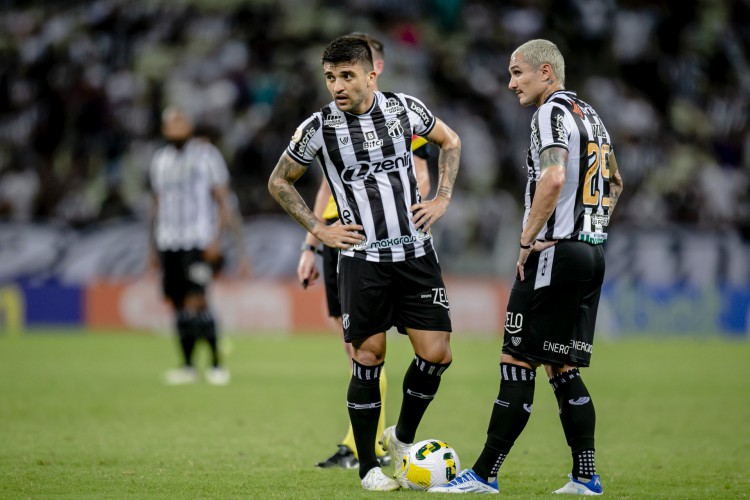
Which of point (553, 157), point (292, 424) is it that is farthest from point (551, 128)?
point (292, 424)

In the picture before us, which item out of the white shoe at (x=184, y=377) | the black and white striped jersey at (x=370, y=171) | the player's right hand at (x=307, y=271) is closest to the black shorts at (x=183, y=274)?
the white shoe at (x=184, y=377)

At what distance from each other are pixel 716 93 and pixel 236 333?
10.4 metres

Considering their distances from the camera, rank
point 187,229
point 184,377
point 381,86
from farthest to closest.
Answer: point 381,86, point 184,377, point 187,229

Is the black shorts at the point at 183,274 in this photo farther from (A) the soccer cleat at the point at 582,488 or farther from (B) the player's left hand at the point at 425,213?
(A) the soccer cleat at the point at 582,488

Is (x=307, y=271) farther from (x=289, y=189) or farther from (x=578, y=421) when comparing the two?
(x=578, y=421)

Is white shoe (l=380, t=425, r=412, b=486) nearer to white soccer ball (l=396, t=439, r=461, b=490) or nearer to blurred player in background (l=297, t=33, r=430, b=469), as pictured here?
white soccer ball (l=396, t=439, r=461, b=490)

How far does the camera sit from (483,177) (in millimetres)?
19375

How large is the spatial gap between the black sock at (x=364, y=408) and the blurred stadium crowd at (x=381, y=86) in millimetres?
12884

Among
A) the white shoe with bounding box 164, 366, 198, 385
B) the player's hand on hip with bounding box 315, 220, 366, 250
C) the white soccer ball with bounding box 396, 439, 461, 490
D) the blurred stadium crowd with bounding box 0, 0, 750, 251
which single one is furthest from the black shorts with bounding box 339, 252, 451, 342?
the blurred stadium crowd with bounding box 0, 0, 750, 251

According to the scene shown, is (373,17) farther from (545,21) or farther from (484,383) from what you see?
(484,383)

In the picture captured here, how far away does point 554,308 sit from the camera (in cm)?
555

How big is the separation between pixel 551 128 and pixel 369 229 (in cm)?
113

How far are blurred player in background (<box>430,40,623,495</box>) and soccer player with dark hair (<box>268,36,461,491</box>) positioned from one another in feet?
1.69

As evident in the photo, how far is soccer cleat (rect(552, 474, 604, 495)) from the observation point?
556 cm
